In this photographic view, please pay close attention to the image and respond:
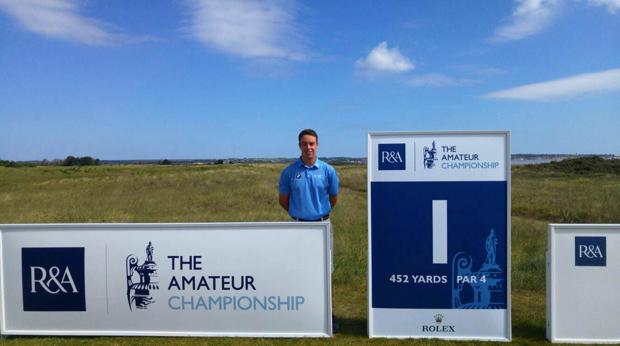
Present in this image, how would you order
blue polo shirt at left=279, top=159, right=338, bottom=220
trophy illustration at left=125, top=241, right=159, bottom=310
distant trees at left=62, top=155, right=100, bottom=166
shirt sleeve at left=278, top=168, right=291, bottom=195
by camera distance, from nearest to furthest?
trophy illustration at left=125, top=241, right=159, bottom=310, blue polo shirt at left=279, top=159, right=338, bottom=220, shirt sleeve at left=278, top=168, right=291, bottom=195, distant trees at left=62, top=155, right=100, bottom=166

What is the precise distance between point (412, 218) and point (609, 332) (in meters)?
2.26

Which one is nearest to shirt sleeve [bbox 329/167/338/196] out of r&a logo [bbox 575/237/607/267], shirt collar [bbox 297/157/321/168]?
shirt collar [bbox 297/157/321/168]

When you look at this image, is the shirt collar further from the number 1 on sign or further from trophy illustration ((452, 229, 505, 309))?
trophy illustration ((452, 229, 505, 309))

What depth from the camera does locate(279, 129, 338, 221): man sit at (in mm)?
5121

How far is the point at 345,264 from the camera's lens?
7961 mm

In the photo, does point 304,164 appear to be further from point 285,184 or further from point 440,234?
point 440,234

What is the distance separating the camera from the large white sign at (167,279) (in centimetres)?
494

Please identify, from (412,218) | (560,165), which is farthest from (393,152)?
(560,165)

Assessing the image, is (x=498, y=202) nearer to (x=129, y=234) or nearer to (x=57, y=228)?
(x=129, y=234)

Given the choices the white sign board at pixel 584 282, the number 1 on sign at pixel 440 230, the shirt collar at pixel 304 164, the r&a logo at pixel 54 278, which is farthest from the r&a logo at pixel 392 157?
the r&a logo at pixel 54 278

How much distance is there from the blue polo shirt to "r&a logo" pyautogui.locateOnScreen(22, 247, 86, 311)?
2342 millimetres

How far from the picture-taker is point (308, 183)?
5.14m

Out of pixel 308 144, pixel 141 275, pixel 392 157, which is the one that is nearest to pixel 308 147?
pixel 308 144

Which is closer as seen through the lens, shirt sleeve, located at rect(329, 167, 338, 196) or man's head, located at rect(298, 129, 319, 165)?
man's head, located at rect(298, 129, 319, 165)
